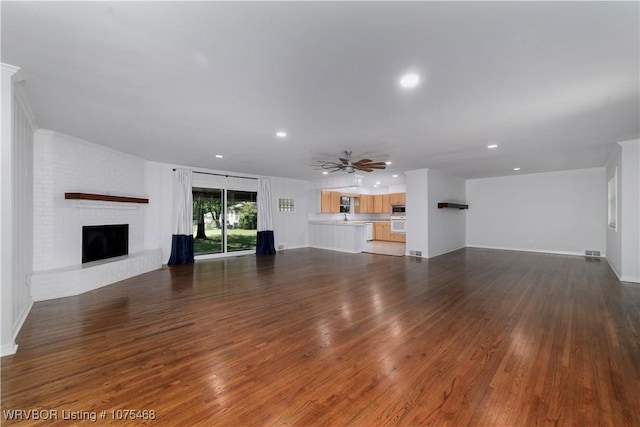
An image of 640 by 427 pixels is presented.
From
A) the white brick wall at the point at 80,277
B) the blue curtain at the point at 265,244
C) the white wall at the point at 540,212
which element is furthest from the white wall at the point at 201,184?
the white wall at the point at 540,212

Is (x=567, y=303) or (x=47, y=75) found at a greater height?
(x=47, y=75)

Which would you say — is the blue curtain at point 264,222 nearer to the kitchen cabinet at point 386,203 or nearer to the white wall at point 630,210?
the kitchen cabinet at point 386,203

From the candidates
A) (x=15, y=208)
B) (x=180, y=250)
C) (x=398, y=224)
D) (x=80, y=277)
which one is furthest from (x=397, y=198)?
(x=15, y=208)

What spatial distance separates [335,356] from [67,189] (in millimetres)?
5153

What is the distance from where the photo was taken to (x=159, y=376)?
2.04 metres

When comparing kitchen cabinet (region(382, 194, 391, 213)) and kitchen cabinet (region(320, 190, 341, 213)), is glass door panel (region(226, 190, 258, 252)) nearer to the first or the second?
kitchen cabinet (region(320, 190, 341, 213))

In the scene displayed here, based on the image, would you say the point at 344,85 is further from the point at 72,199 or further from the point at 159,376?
the point at 72,199

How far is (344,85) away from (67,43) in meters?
2.19

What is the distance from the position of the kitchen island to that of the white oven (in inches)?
97.7

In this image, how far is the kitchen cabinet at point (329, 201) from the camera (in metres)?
9.63

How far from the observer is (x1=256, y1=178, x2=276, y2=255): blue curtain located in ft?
26.8

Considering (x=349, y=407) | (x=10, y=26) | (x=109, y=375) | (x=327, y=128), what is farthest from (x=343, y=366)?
(x=10, y=26)

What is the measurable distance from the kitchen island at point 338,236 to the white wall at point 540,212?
4.41 meters

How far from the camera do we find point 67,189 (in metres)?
4.38
